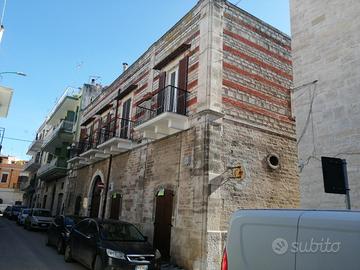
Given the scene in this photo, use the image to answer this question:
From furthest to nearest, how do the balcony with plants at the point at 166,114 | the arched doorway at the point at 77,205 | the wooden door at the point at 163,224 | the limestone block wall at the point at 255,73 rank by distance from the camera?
the arched doorway at the point at 77,205 < the limestone block wall at the point at 255,73 < the balcony with plants at the point at 166,114 < the wooden door at the point at 163,224

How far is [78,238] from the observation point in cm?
1024

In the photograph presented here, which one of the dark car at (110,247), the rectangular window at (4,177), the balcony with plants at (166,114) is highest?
the rectangular window at (4,177)

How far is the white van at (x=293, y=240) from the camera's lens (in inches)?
113

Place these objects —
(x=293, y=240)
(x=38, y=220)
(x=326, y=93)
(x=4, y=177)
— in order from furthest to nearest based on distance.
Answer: (x=4, y=177) → (x=38, y=220) → (x=326, y=93) → (x=293, y=240)

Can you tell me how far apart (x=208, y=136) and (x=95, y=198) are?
35.3 feet

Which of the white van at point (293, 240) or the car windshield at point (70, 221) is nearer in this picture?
the white van at point (293, 240)

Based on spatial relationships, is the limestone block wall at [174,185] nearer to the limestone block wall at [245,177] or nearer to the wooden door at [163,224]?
the wooden door at [163,224]

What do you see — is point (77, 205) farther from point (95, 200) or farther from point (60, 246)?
point (60, 246)

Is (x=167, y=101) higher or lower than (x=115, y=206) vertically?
higher

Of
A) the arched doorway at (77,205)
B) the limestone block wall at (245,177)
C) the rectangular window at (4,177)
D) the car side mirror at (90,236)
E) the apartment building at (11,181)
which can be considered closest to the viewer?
the car side mirror at (90,236)

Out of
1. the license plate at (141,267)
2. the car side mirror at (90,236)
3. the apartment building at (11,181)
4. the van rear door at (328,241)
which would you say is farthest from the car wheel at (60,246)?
the apartment building at (11,181)

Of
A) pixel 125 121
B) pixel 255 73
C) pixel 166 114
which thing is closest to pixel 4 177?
pixel 125 121

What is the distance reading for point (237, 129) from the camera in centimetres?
1181

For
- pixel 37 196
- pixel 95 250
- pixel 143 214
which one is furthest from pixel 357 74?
pixel 37 196
